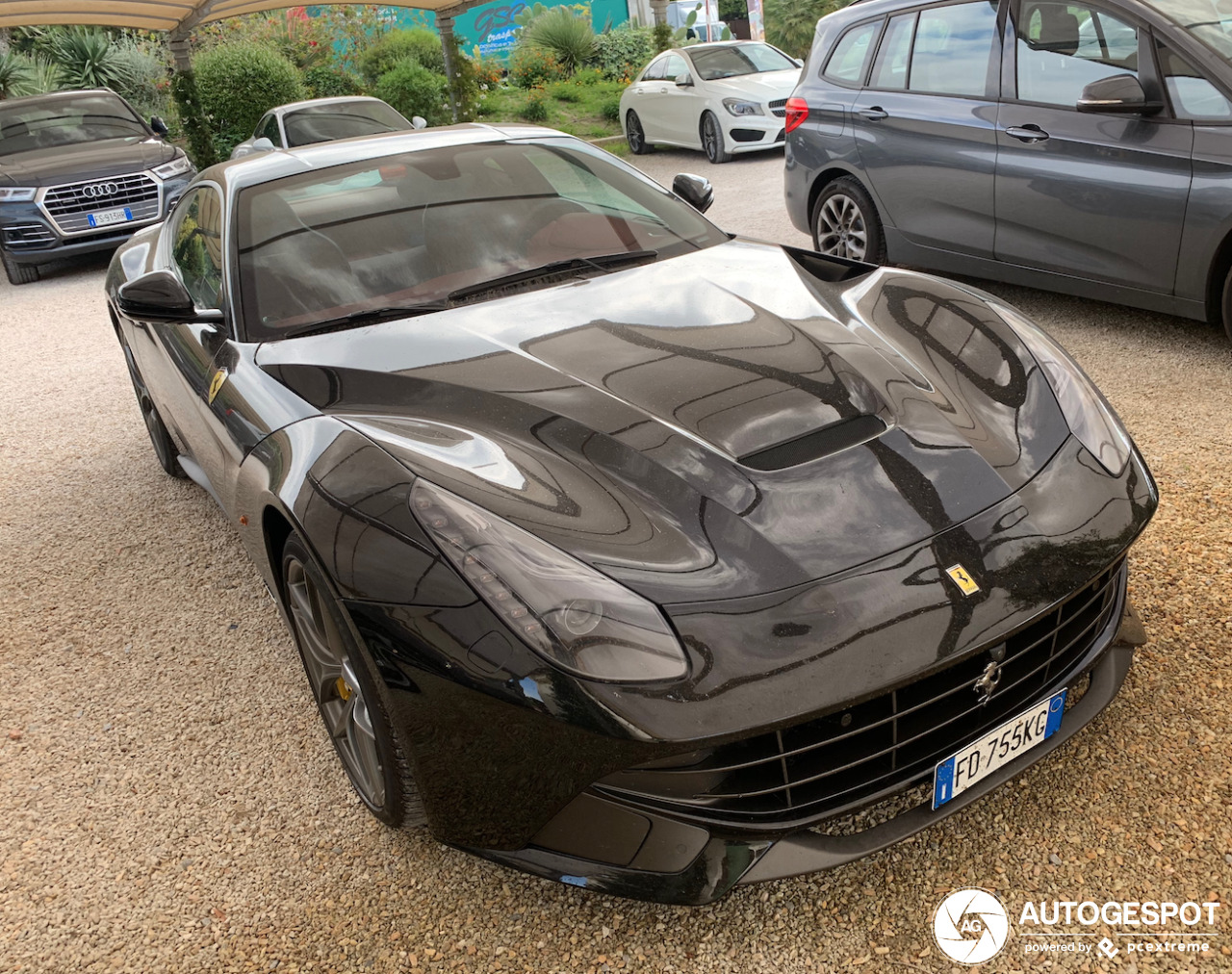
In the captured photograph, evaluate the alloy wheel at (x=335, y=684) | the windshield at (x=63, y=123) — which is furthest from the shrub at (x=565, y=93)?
the alloy wheel at (x=335, y=684)

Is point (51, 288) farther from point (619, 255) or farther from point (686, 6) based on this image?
point (686, 6)

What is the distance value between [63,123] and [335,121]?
2.73 meters

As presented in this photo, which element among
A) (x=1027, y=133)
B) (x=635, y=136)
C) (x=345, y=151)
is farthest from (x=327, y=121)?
(x=345, y=151)

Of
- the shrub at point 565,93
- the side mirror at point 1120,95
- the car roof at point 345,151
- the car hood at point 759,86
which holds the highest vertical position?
the car roof at point 345,151

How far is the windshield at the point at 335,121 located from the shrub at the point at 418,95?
617cm

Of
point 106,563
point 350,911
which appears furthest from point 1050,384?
point 106,563

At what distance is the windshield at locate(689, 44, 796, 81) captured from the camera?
12.3 metres

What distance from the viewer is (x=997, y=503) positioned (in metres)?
2.06

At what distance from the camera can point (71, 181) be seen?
971 cm

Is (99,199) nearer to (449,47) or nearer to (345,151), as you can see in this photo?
(345,151)

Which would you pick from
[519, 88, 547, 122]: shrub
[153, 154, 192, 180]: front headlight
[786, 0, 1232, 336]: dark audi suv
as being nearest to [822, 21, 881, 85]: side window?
[786, 0, 1232, 336]: dark audi suv

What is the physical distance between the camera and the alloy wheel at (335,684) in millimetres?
2217

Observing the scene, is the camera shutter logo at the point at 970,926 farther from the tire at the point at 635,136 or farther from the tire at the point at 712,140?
the tire at the point at 635,136

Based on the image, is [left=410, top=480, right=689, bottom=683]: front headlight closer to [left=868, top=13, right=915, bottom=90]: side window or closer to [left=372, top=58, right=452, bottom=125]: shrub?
[left=868, top=13, right=915, bottom=90]: side window
